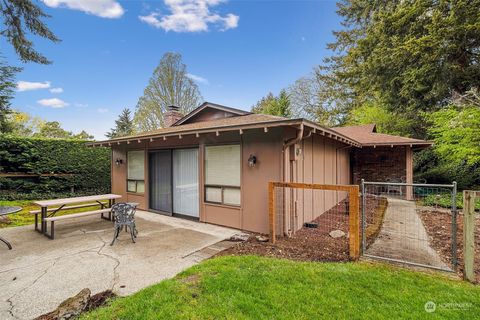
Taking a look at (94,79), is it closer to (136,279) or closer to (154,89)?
(154,89)

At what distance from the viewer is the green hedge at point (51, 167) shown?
9.51m

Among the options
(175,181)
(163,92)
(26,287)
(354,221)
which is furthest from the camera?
(163,92)

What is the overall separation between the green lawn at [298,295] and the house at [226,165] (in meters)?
2.03

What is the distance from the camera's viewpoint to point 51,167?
10.3 metres

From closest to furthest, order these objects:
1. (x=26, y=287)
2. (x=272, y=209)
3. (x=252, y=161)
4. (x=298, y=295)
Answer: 1. (x=298, y=295)
2. (x=26, y=287)
3. (x=272, y=209)
4. (x=252, y=161)

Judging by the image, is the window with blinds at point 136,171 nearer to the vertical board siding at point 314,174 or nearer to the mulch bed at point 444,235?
the vertical board siding at point 314,174

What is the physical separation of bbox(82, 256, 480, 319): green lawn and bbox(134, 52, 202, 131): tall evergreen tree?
1661 centimetres

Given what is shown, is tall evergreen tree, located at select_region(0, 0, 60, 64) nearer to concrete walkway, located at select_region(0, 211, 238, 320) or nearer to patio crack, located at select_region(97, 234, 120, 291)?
concrete walkway, located at select_region(0, 211, 238, 320)

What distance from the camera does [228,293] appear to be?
2648mm

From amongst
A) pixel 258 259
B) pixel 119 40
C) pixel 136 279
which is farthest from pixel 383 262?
pixel 119 40

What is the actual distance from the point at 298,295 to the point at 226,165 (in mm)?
3613

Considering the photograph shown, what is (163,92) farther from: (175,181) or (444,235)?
(444,235)

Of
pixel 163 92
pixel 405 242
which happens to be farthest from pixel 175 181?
pixel 163 92

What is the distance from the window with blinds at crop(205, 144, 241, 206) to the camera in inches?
222
